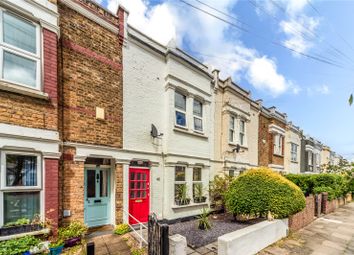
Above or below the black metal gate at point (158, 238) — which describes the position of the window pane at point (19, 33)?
above

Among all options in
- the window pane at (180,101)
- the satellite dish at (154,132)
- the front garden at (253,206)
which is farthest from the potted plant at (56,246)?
the window pane at (180,101)

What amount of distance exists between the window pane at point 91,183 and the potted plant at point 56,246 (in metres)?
1.83

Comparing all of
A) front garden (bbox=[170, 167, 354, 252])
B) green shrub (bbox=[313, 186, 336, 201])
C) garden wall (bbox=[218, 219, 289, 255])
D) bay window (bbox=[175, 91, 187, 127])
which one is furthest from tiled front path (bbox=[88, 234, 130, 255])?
green shrub (bbox=[313, 186, 336, 201])

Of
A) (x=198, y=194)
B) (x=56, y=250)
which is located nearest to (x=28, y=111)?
(x=56, y=250)

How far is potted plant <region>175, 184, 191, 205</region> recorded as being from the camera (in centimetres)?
993

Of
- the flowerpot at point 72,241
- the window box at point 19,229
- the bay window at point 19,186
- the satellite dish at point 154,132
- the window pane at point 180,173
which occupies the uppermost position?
the satellite dish at point 154,132

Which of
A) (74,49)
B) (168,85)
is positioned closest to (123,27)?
(74,49)

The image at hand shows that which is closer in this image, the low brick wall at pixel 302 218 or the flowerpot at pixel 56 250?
the flowerpot at pixel 56 250

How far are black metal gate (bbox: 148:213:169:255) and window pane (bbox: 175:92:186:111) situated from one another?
618cm

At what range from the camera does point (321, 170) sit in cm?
2788

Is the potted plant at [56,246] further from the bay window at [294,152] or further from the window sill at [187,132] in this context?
the bay window at [294,152]

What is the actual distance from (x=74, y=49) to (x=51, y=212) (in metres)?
5.06

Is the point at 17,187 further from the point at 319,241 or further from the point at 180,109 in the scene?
the point at 319,241

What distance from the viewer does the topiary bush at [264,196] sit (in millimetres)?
7805
